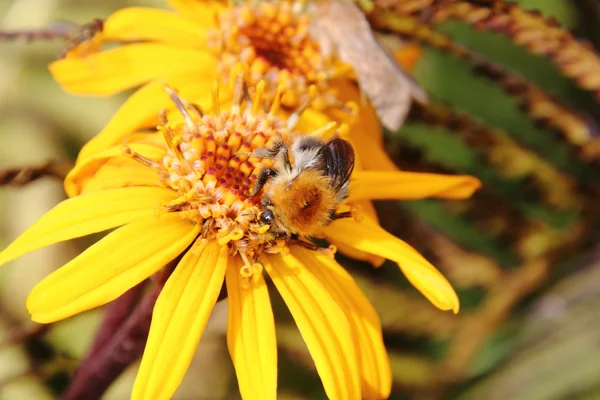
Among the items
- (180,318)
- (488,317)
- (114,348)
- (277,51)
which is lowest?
(488,317)

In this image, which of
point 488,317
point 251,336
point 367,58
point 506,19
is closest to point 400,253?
point 251,336

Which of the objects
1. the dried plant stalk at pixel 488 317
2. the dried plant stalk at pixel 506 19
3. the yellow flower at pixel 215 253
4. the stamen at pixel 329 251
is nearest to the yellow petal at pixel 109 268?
the yellow flower at pixel 215 253

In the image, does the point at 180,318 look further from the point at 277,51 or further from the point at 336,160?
the point at 277,51

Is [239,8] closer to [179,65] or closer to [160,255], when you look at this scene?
[179,65]

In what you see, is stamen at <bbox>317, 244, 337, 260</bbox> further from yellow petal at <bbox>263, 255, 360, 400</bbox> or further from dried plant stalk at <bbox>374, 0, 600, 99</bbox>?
dried plant stalk at <bbox>374, 0, 600, 99</bbox>

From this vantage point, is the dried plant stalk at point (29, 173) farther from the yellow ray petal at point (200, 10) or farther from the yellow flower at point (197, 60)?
the yellow ray petal at point (200, 10)

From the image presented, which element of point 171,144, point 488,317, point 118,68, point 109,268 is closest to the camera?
point 109,268

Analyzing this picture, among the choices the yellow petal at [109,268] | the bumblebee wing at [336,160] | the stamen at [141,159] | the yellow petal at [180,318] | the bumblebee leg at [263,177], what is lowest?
the yellow petal at [180,318]
